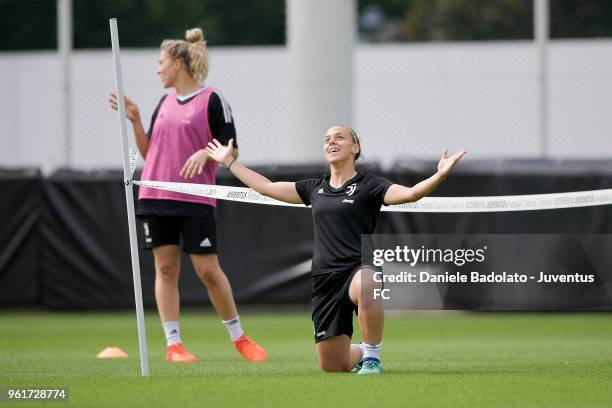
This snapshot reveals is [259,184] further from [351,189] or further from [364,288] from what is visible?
[364,288]

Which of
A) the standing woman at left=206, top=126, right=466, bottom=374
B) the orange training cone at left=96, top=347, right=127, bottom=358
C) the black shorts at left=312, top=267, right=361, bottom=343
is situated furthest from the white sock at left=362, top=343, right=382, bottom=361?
the orange training cone at left=96, top=347, right=127, bottom=358

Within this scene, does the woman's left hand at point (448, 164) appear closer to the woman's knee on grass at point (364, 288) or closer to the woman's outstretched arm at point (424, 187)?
the woman's outstretched arm at point (424, 187)

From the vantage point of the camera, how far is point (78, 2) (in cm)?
2633

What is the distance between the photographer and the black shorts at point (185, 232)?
25.4ft

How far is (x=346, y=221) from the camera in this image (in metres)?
6.66

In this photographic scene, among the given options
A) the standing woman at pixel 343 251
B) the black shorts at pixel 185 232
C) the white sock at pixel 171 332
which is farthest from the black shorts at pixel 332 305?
the white sock at pixel 171 332

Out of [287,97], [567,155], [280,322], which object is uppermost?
[287,97]

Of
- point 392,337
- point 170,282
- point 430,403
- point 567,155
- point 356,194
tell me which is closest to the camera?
point 430,403

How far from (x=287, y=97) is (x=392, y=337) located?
4301 millimetres

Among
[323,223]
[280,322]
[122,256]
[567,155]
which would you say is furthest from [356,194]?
[567,155]

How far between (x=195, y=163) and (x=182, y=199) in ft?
1.86

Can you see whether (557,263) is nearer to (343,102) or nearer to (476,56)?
(343,102)

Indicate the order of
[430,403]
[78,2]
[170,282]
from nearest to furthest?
1. [430,403]
2. [170,282]
3. [78,2]

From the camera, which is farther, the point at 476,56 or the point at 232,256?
the point at 476,56
